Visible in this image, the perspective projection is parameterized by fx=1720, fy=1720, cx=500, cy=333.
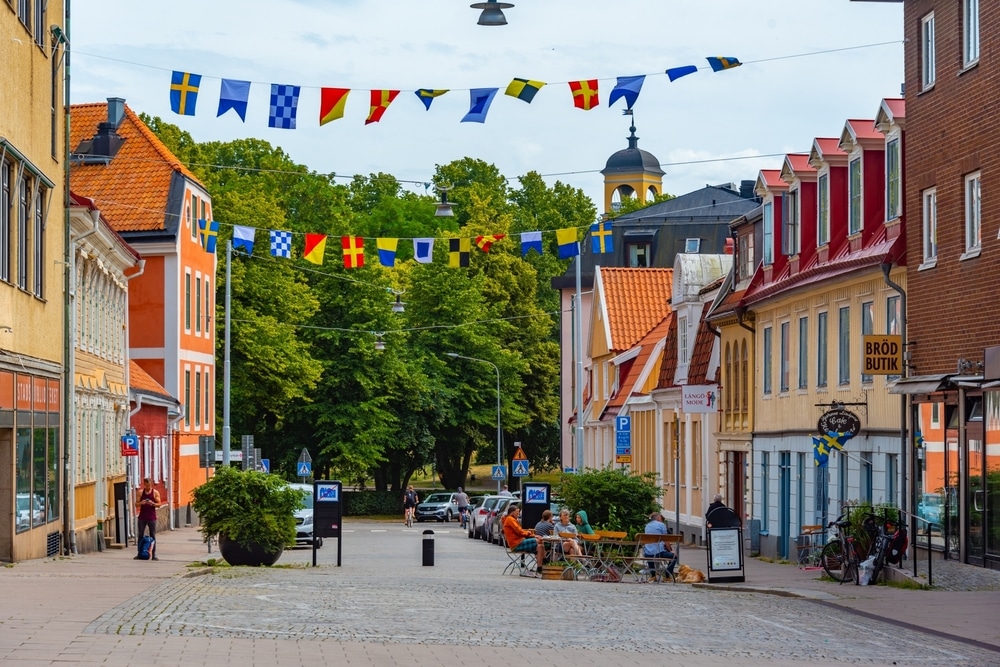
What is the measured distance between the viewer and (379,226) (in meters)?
88.6

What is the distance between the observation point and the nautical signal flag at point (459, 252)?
36.3 meters

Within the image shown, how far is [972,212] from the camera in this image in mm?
26062

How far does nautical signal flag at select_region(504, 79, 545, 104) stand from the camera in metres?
23.8

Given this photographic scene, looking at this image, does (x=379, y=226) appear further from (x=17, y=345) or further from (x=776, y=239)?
(x=17, y=345)

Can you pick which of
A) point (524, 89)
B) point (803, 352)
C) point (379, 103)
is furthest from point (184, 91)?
point (803, 352)

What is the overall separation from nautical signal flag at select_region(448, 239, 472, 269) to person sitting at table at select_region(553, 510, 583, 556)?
6.45 m

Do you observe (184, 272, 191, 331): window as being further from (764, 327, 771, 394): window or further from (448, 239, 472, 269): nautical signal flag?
(764, 327, 771, 394): window

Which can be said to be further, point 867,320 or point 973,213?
point 867,320

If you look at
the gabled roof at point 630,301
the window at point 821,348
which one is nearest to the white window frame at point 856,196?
the window at point 821,348

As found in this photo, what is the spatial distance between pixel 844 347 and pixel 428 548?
9024mm

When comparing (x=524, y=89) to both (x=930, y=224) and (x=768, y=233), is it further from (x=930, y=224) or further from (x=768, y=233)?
(x=768, y=233)

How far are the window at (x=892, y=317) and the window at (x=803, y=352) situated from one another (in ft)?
18.7

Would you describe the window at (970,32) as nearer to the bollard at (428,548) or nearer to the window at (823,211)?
the window at (823,211)

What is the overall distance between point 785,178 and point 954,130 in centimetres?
1075
